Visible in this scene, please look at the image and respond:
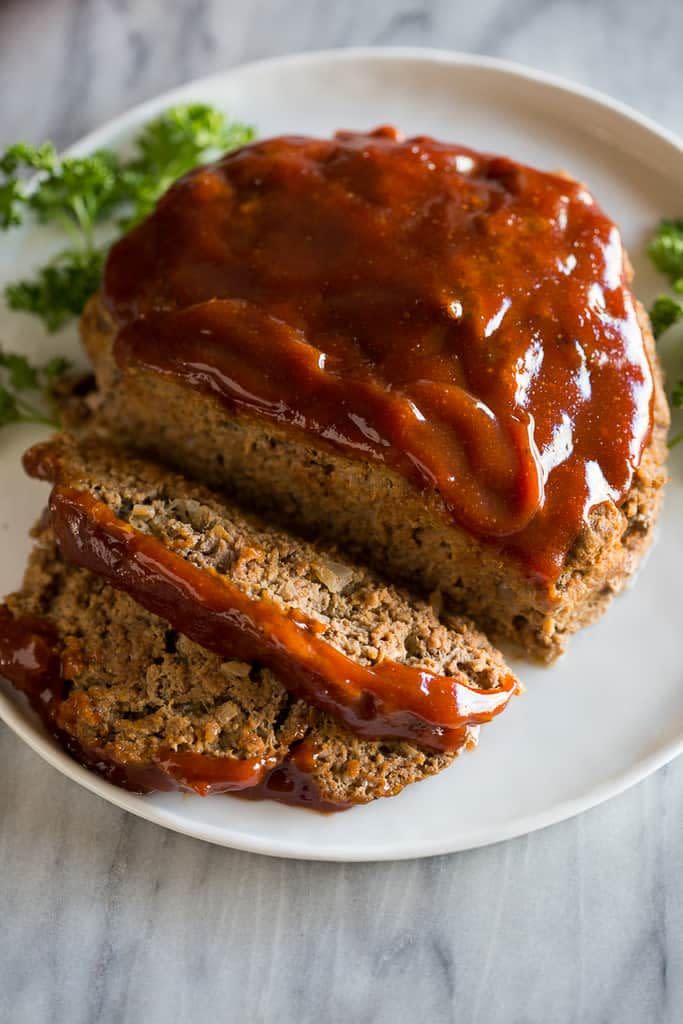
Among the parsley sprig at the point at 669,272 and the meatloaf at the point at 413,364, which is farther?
the parsley sprig at the point at 669,272

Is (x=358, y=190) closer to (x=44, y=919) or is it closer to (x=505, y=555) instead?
(x=505, y=555)

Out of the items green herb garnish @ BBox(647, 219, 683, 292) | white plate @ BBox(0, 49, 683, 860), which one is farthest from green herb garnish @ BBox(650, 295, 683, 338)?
white plate @ BBox(0, 49, 683, 860)

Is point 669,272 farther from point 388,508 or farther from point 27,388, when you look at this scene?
point 27,388

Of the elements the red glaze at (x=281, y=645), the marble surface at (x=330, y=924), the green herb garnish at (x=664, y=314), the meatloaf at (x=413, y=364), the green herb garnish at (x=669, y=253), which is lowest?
the marble surface at (x=330, y=924)

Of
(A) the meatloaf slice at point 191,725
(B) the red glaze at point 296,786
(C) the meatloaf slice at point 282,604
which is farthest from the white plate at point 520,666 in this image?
Answer: (C) the meatloaf slice at point 282,604

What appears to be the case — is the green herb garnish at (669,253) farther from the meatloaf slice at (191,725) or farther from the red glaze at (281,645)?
the meatloaf slice at (191,725)

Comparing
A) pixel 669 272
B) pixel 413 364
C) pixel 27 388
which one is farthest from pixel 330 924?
pixel 669 272

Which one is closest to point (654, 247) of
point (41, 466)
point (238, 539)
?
point (238, 539)
